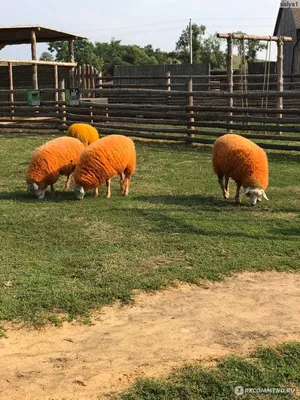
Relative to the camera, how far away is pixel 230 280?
473 centimetres

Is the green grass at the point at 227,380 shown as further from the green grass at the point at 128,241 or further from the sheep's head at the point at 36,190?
the sheep's head at the point at 36,190

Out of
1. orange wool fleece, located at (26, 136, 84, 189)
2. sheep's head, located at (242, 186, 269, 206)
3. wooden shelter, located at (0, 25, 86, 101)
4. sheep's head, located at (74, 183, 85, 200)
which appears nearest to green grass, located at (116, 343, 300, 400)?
sheep's head, located at (242, 186, 269, 206)

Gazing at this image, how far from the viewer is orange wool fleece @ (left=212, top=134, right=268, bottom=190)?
7156 mm

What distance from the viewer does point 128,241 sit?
19.1 ft

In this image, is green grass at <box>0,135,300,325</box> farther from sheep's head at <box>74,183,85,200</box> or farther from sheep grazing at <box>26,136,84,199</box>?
sheep grazing at <box>26,136,84,199</box>

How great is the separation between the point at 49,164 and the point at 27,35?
15693mm

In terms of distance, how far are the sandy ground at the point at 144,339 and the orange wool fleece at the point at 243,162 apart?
280cm

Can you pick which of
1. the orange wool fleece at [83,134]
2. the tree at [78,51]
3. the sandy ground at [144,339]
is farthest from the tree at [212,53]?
the sandy ground at [144,339]

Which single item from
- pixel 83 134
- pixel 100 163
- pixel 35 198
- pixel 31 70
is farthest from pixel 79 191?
pixel 31 70

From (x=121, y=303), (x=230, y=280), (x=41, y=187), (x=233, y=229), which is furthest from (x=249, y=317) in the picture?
(x=41, y=187)

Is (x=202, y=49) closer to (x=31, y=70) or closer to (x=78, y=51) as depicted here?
(x=78, y=51)

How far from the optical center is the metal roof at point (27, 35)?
2038 centimetres

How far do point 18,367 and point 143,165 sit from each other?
8240mm

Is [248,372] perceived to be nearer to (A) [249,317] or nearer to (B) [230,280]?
(A) [249,317]
